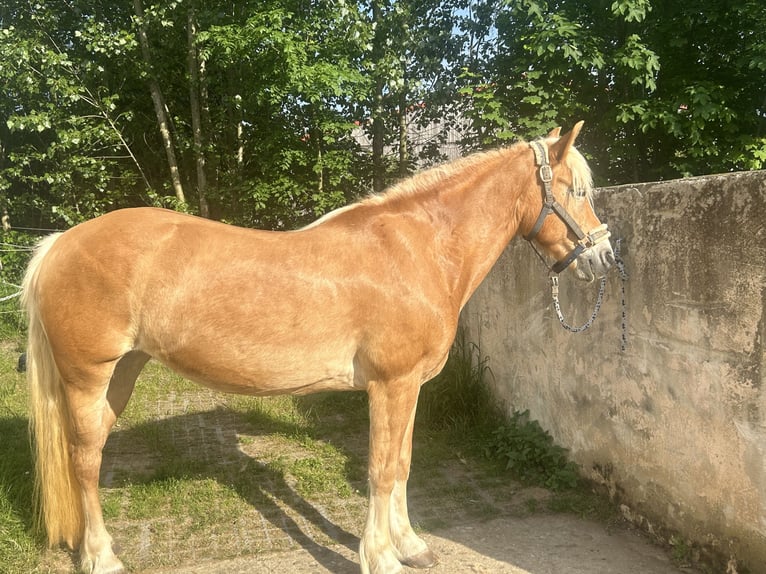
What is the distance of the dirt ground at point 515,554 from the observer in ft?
9.77

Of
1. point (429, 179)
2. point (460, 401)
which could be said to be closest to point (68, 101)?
point (460, 401)

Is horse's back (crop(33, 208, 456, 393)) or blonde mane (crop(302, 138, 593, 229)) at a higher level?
blonde mane (crop(302, 138, 593, 229))

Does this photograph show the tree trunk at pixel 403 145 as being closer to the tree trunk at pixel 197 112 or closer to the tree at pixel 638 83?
the tree at pixel 638 83

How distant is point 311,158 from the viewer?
30.1 ft

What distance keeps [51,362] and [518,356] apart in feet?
10.9

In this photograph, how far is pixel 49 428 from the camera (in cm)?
303

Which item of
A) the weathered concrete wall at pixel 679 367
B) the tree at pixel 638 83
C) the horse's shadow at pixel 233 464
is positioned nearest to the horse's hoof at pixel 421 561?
the horse's shadow at pixel 233 464

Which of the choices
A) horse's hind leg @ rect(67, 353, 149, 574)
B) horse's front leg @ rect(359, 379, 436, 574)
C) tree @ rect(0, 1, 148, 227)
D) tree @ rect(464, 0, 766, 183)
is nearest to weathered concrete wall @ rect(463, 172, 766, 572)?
horse's front leg @ rect(359, 379, 436, 574)

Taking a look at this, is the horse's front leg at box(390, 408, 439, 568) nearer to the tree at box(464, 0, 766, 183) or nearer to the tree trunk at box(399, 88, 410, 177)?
the tree at box(464, 0, 766, 183)

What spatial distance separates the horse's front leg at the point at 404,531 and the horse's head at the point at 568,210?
4.13 ft

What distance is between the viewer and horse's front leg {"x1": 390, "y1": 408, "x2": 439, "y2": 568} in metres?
3.05

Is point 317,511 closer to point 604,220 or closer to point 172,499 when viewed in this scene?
point 172,499

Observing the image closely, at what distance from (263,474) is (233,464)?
33cm

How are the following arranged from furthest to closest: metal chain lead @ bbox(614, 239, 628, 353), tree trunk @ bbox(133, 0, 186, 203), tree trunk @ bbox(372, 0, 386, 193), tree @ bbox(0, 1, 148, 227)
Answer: tree trunk @ bbox(372, 0, 386, 193) < tree trunk @ bbox(133, 0, 186, 203) < tree @ bbox(0, 1, 148, 227) < metal chain lead @ bbox(614, 239, 628, 353)
